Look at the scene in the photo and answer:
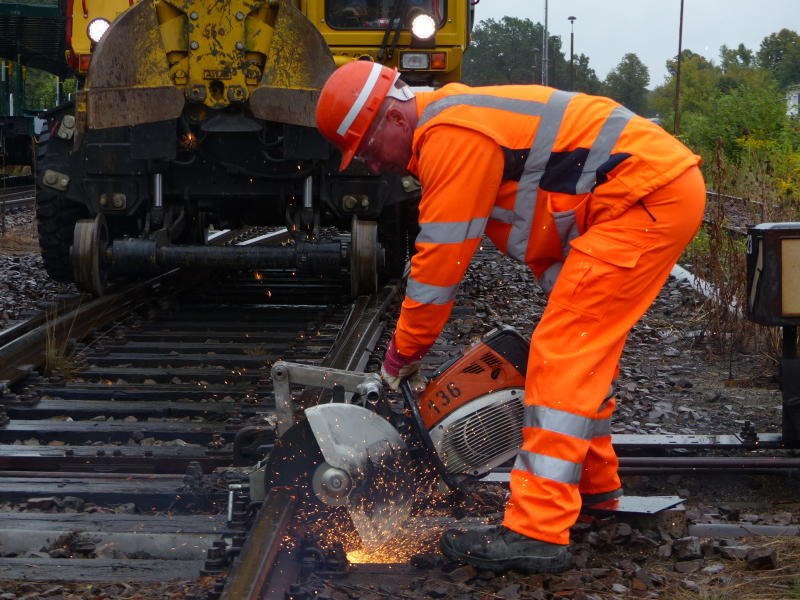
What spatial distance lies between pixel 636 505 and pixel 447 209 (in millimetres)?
1290

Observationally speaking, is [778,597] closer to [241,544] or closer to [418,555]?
[418,555]

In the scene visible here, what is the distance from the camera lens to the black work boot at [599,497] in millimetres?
3809

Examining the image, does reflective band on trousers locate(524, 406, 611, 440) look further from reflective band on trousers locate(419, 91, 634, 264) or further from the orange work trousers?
reflective band on trousers locate(419, 91, 634, 264)

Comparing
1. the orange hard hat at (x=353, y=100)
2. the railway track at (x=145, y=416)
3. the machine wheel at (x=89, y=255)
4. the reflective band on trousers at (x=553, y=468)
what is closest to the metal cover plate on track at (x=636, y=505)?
the reflective band on trousers at (x=553, y=468)

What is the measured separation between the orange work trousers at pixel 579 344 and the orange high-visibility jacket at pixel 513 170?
9 cm

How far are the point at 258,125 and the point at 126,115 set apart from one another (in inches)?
32.6

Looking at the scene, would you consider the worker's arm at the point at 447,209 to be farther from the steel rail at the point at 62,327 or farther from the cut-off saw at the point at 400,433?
the steel rail at the point at 62,327

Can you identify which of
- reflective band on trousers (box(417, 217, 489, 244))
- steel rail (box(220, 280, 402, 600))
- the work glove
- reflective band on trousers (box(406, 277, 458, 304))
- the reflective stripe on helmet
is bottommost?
steel rail (box(220, 280, 402, 600))

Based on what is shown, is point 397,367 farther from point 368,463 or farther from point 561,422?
point 561,422

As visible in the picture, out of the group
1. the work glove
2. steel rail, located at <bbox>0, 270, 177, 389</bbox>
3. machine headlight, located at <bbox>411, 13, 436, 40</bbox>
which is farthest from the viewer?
machine headlight, located at <bbox>411, 13, 436, 40</bbox>

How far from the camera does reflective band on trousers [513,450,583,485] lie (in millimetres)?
3285

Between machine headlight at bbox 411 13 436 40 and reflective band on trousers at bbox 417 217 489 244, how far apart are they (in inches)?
208

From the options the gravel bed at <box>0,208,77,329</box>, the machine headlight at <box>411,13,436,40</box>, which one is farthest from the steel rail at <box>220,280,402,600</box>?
the machine headlight at <box>411,13,436,40</box>

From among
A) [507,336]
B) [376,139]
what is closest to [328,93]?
[376,139]
